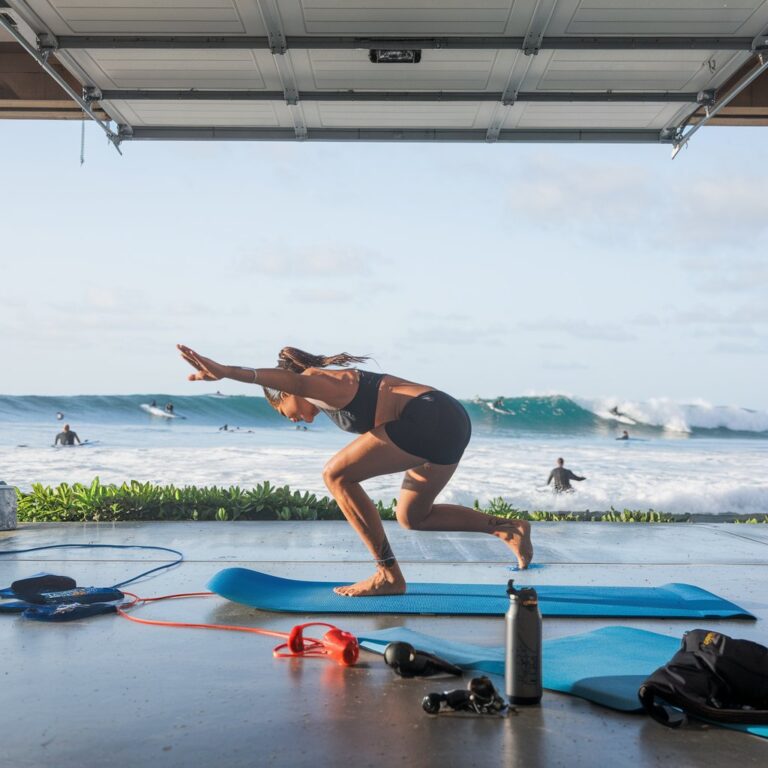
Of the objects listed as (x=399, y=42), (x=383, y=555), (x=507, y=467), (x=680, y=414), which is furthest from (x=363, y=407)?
(x=680, y=414)

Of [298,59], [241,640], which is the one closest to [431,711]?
[241,640]

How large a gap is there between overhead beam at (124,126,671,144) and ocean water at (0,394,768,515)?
15.1 m

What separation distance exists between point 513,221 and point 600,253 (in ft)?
14.0

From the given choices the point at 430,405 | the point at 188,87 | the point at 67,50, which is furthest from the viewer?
the point at 188,87

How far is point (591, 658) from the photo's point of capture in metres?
3.90

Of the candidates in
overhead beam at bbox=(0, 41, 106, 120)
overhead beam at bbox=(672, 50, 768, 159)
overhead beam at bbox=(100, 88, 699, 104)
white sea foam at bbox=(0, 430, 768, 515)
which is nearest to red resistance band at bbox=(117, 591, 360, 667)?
overhead beam at bbox=(100, 88, 699, 104)

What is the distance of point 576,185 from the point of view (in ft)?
111

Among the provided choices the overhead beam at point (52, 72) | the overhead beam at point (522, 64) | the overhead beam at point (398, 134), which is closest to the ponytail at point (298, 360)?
the overhead beam at point (522, 64)

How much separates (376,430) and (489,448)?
76.6 ft

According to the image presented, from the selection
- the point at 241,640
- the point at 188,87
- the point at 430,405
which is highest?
the point at 188,87

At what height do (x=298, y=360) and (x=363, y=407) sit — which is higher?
(x=298, y=360)

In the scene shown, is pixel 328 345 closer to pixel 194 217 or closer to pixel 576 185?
pixel 194 217

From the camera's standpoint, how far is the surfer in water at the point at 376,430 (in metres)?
5.10

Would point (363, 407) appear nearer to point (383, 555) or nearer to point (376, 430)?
point (376, 430)
